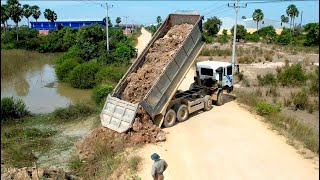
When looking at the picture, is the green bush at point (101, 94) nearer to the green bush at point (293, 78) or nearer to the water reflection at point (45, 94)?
the water reflection at point (45, 94)

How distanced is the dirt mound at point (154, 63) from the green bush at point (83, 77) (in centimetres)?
1086

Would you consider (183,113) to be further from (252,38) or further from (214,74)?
(252,38)

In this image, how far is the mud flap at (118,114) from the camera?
12.7 meters

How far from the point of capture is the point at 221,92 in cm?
1805

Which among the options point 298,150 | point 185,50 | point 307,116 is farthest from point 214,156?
point 307,116

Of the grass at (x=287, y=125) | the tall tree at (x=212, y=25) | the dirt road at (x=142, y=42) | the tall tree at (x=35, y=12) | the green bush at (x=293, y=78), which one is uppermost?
the tall tree at (x=35, y=12)

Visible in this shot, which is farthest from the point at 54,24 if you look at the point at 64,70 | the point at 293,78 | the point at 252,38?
the point at 293,78

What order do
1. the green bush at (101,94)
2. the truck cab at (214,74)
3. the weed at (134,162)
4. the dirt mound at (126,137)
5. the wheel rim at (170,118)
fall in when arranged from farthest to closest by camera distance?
1. the green bush at (101,94)
2. the truck cab at (214,74)
3. the wheel rim at (170,118)
4. the dirt mound at (126,137)
5. the weed at (134,162)

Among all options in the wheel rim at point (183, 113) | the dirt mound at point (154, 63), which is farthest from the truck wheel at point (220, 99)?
the dirt mound at point (154, 63)

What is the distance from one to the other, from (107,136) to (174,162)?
286cm

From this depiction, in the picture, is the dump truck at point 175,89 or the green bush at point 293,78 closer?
the dump truck at point 175,89

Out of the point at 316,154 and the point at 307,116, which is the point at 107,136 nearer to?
the point at 316,154

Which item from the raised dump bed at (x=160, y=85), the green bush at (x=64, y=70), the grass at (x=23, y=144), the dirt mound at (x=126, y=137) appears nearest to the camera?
the grass at (x=23, y=144)

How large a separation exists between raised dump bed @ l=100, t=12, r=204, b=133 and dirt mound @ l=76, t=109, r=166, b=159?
24cm
